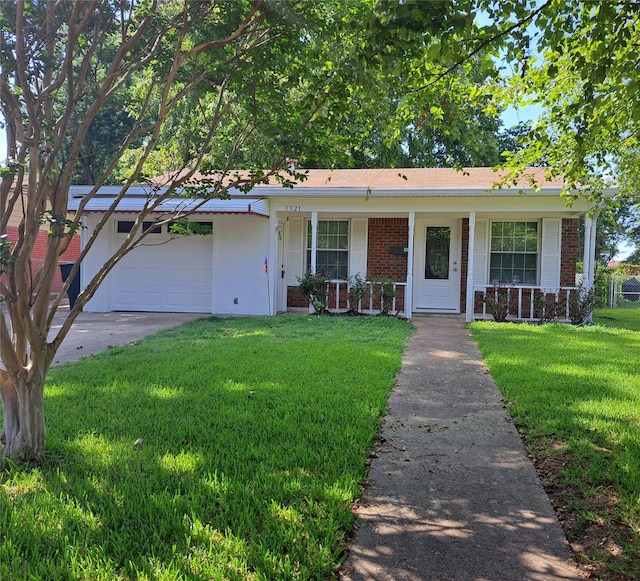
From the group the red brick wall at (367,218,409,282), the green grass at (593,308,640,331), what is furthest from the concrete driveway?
the green grass at (593,308,640,331)

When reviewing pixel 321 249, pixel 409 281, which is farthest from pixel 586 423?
pixel 321 249

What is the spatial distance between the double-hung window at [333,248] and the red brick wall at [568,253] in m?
4.94

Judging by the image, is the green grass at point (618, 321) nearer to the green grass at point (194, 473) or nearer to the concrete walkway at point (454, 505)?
the green grass at point (194, 473)

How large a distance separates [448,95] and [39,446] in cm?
434

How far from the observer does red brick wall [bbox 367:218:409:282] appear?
42.2 feet

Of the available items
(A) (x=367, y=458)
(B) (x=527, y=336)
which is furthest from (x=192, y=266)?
(A) (x=367, y=458)

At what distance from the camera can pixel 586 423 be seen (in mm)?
4309

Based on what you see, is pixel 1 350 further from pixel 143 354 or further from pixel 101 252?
pixel 101 252

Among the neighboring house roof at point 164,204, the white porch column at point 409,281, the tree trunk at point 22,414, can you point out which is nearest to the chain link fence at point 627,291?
the white porch column at point 409,281

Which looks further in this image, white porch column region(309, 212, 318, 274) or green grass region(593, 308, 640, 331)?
white porch column region(309, 212, 318, 274)

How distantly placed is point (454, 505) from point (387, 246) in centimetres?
1020

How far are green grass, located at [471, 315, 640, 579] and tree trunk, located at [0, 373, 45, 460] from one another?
3.25 meters

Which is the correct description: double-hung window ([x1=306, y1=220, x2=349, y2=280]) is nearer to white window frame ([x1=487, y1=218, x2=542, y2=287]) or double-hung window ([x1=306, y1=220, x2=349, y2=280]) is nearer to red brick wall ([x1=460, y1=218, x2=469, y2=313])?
red brick wall ([x1=460, y1=218, x2=469, y2=313])

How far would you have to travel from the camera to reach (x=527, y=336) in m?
9.04
